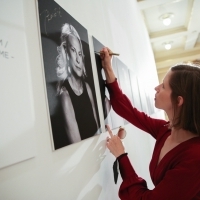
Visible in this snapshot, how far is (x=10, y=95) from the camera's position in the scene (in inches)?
17.1

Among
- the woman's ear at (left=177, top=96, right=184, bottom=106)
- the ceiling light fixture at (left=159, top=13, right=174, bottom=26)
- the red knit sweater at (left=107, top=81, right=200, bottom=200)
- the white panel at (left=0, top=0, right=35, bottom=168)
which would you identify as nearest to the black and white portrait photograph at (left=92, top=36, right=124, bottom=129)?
the red knit sweater at (left=107, top=81, right=200, bottom=200)

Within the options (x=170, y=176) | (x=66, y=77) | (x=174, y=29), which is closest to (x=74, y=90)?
(x=66, y=77)

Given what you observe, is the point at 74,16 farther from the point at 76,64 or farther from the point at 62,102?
the point at 62,102

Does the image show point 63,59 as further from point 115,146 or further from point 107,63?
point 115,146

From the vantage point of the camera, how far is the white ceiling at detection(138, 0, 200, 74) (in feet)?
11.9

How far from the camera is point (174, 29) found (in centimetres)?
484

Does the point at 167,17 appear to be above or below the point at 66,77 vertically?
above

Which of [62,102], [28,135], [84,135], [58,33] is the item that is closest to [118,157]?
[84,135]

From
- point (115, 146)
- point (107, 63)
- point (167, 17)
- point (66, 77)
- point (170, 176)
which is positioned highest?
point (167, 17)

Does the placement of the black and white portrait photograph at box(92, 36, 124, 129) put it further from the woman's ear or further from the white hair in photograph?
the woman's ear

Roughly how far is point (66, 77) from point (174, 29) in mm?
5053

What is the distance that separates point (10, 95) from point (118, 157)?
63 centimetres

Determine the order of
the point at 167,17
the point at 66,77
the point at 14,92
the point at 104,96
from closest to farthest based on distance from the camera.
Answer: the point at 14,92
the point at 66,77
the point at 104,96
the point at 167,17

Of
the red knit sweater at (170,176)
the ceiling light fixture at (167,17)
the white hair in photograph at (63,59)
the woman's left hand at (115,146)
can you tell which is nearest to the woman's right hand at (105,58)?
the white hair in photograph at (63,59)
